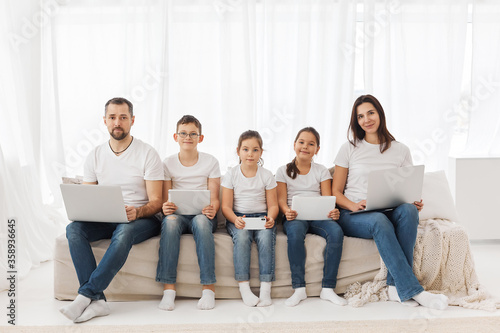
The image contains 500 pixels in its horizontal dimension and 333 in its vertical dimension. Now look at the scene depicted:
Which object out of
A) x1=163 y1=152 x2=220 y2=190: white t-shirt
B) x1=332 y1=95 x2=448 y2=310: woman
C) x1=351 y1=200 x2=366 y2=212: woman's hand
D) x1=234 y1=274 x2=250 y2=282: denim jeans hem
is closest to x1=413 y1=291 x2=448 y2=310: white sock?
x1=332 y1=95 x2=448 y2=310: woman

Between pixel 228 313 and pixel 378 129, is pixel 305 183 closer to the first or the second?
pixel 378 129

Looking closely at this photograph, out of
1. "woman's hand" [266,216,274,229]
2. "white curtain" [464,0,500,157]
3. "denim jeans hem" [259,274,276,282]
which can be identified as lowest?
"denim jeans hem" [259,274,276,282]

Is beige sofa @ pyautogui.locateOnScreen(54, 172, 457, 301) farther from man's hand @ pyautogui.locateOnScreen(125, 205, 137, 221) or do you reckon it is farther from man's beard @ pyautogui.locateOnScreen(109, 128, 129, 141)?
man's beard @ pyautogui.locateOnScreen(109, 128, 129, 141)

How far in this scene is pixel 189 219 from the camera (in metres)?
2.64

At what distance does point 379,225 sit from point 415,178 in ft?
1.04

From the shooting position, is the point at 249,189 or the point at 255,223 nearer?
the point at 255,223

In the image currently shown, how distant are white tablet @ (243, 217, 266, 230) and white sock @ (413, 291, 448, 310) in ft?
2.66

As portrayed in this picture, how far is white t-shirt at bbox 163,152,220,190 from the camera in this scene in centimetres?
277

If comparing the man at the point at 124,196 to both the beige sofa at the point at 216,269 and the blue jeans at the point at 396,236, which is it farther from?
the blue jeans at the point at 396,236

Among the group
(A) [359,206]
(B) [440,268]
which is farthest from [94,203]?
(B) [440,268]

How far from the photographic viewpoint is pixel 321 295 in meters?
2.50

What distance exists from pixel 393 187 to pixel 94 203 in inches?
57.0

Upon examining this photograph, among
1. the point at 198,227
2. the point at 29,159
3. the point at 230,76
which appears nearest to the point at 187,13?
the point at 230,76

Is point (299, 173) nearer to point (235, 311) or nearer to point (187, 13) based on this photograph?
point (235, 311)
